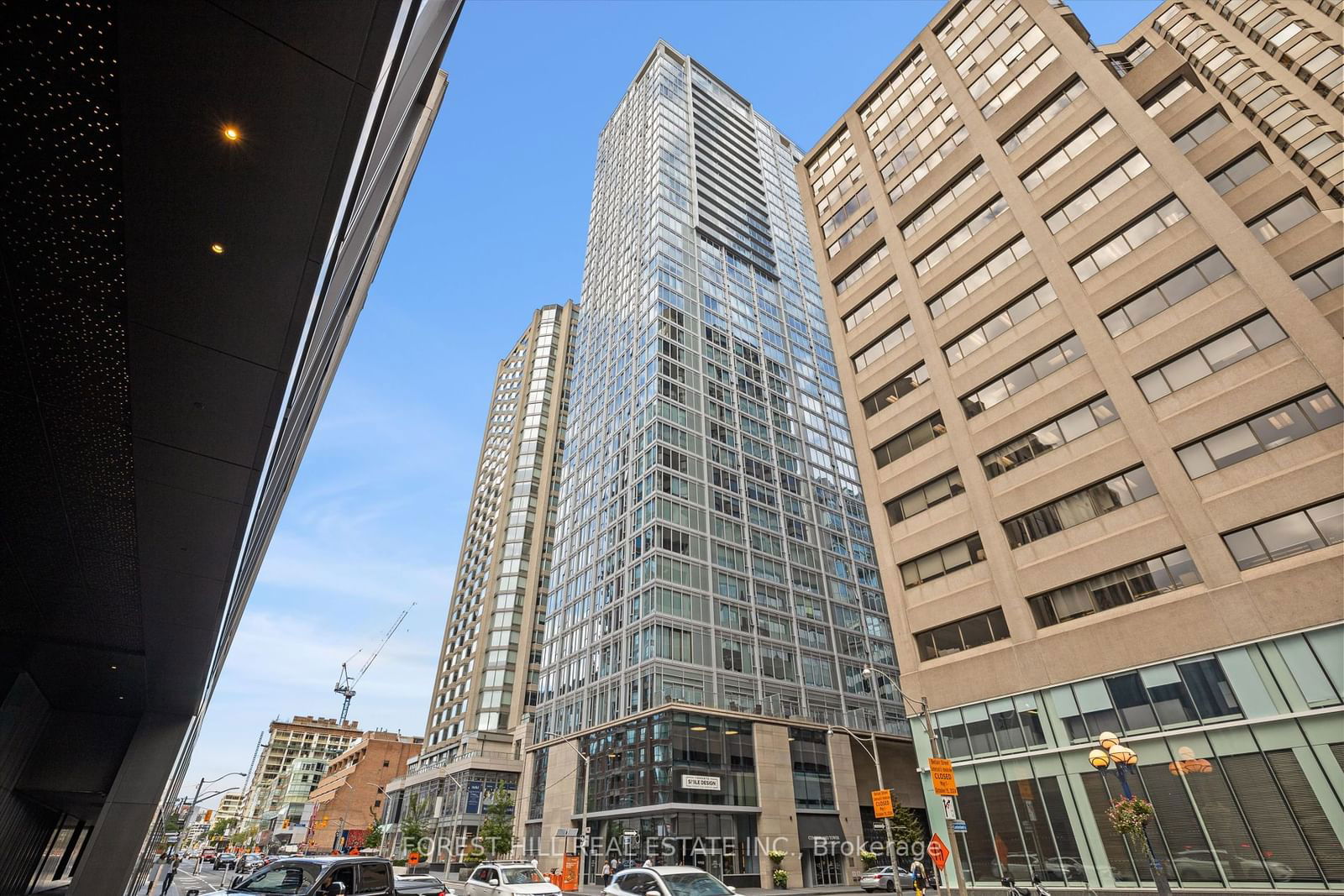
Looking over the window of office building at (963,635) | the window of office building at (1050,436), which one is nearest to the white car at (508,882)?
the window of office building at (963,635)

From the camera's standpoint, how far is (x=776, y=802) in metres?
48.5

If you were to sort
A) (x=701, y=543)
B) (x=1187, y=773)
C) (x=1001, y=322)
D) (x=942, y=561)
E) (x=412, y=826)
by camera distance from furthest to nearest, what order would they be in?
(x=412, y=826)
(x=701, y=543)
(x=1001, y=322)
(x=942, y=561)
(x=1187, y=773)

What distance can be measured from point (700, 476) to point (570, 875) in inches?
1402

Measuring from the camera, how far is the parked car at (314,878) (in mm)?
10672

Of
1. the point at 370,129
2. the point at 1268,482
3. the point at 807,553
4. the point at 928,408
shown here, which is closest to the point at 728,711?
the point at 807,553

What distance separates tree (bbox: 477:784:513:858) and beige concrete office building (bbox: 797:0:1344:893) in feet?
139

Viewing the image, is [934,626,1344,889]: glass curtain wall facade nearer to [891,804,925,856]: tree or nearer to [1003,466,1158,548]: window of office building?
[1003,466,1158,548]: window of office building

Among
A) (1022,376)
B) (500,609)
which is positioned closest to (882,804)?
(1022,376)

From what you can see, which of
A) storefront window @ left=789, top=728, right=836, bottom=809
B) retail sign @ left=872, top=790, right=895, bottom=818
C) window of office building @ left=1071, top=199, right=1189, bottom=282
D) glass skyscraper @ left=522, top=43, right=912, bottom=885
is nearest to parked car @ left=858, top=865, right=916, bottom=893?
glass skyscraper @ left=522, top=43, right=912, bottom=885

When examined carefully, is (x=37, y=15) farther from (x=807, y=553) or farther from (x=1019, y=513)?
(x=807, y=553)

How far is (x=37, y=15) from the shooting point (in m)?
4.16

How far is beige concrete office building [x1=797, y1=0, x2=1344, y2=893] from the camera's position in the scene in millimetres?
21078

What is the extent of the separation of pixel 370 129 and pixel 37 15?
6.69 ft

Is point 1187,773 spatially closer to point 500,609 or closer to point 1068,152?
point 1068,152
